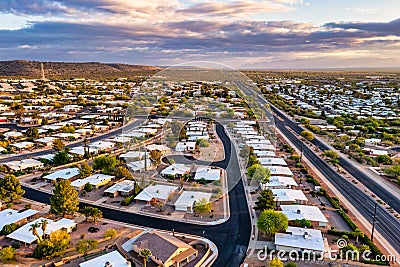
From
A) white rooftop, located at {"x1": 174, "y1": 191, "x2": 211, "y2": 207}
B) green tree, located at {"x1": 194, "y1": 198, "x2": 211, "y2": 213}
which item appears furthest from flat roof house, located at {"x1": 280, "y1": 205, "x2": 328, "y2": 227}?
white rooftop, located at {"x1": 174, "y1": 191, "x2": 211, "y2": 207}

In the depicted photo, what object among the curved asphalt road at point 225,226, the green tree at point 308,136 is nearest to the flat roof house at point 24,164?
the curved asphalt road at point 225,226

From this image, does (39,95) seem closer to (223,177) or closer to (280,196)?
(223,177)

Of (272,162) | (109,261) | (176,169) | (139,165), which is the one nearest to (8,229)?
(109,261)

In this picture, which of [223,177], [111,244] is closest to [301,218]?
[223,177]

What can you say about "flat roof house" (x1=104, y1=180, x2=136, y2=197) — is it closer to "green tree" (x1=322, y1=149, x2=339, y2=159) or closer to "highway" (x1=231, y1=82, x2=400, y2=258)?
"highway" (x1=231, y1=82, x2=400, y2=258)

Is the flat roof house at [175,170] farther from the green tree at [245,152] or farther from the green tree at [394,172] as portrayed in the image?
the green tree at [394,172]
